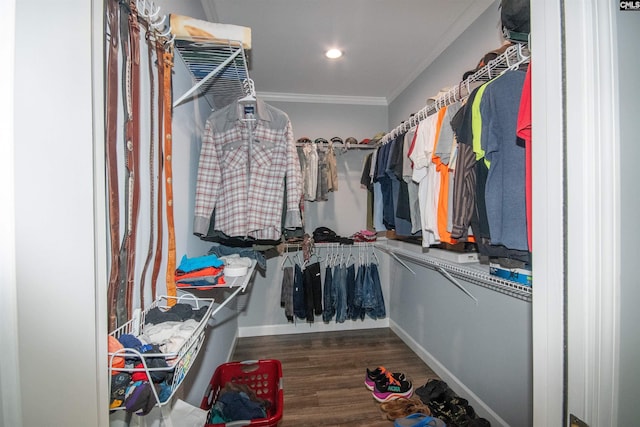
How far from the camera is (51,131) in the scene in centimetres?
39

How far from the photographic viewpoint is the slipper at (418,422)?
5.26 ft

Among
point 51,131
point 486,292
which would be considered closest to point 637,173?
point 51,131

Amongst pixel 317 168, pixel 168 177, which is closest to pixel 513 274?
pixel 168 177

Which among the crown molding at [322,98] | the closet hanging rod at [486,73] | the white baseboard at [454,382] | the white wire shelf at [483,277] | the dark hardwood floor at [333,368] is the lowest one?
the dark hardwood floor at [333,368]

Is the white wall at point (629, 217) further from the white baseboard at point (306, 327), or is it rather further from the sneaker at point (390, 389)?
the white baseboard at point (306, 327)

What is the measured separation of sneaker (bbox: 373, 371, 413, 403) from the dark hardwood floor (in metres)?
0.06

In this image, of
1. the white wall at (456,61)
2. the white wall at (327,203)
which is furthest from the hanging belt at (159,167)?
the white wall at (327,203)

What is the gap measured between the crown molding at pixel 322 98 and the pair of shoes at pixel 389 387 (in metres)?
2.87

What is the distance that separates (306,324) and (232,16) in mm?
3024

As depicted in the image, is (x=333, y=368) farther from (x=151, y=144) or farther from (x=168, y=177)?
(x=151, y=144)

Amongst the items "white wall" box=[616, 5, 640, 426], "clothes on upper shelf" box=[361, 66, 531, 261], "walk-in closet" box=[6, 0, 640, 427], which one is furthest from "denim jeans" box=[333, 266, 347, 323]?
"white wall" box=[616, 5, 640, 426]

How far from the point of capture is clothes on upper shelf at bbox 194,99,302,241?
4.78ft

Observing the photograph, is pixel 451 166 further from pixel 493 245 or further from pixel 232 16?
pixel 232 16

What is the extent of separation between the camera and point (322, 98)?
330 centimetres
